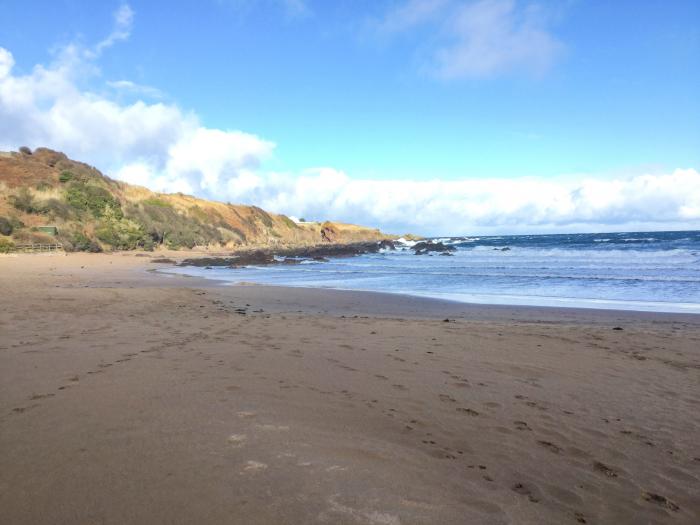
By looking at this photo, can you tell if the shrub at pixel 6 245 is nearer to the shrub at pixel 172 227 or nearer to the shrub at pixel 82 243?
the shrub at pixel 82 243

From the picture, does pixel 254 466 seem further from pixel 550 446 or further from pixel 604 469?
pixel 604 469

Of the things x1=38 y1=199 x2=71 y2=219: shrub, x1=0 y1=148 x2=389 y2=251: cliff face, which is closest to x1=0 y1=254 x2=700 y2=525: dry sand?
x1=0 y1=148 x2=389 y2=251: cliff face

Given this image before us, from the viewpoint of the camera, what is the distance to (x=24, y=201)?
3497 cm

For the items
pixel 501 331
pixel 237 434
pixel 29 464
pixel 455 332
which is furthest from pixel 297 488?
pixel 501 331

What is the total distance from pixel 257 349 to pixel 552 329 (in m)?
5.79

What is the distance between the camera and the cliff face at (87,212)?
33.7 m

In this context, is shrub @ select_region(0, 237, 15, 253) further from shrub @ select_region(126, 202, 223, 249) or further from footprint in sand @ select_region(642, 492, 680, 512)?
footprint in sand @ select_region(642, 492, 680, 512)

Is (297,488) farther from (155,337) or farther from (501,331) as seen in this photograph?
(501,331)

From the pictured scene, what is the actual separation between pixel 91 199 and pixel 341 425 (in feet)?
142

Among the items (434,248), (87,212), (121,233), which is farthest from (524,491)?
(434,248)

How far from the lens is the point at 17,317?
27.5 feet

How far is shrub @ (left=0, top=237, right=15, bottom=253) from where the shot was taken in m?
27.4

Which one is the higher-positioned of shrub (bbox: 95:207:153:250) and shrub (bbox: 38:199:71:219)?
shrub (bbox: 38:199:71:219)

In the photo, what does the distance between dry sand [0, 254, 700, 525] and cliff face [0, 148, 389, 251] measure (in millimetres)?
29343
